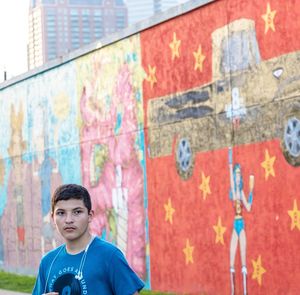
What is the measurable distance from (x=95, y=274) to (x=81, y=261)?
0.31 feet

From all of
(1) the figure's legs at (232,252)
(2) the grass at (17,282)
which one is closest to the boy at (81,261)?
(1) the figure's legs at (232,252)

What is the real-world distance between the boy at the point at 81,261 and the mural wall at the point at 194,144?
780cm

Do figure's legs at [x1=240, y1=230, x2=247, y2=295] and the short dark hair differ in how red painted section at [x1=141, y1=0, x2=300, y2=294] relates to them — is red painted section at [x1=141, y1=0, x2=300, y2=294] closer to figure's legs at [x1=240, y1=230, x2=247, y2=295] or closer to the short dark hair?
figure's legs at [x1=240, y1=230, x2=247, y2=295]

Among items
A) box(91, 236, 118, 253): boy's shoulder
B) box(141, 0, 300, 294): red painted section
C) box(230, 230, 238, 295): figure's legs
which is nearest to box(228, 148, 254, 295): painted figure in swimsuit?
box(230, 230, 238, 295): figure's legs

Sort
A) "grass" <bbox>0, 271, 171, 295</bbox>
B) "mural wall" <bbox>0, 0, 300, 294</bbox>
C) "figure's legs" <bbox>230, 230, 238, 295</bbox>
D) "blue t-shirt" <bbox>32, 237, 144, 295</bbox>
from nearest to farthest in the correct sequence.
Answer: "blue t-shirt" <bbox>32, 237, 144, 295</bbox> < "mural wall" <bbox>0, 0, 300, 294</bbox> < "figure's legs" <bbox>230, 230, 238, 295</bbox> < "grass" <bbox>0, 271, 171, 295</bbox>

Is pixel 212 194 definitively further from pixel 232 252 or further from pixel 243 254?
pixel 243 254

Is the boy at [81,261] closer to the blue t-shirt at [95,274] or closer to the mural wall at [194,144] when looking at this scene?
the blue t-shirt at [95,274]

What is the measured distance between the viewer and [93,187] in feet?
59.9

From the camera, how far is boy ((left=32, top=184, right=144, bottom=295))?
185 inches

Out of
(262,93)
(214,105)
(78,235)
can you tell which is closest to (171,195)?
(214,105)

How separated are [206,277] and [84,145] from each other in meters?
5.02

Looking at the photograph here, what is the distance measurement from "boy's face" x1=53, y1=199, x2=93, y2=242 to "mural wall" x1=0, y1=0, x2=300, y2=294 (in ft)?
25.7

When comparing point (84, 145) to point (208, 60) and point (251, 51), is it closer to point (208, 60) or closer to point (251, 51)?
point (208, 60)

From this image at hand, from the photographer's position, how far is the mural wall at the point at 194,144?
12.7 m
